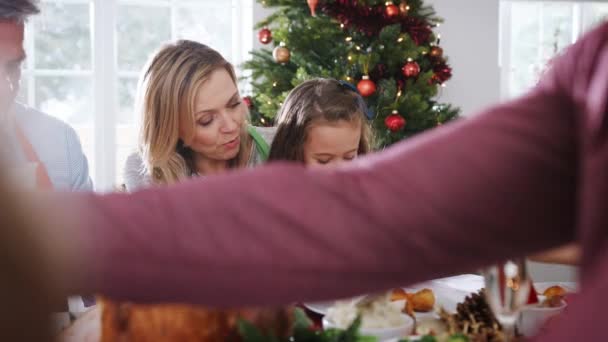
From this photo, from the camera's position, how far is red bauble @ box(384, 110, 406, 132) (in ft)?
9.68

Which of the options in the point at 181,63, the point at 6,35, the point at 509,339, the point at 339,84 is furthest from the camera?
the point at 339,84

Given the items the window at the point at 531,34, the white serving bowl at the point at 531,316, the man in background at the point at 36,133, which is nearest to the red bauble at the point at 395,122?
the man in background at the point at 36,133

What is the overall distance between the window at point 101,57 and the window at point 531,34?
86.4 inches

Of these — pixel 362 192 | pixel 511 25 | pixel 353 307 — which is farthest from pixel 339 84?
pixel 511 25

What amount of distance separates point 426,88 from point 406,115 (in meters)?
0.17

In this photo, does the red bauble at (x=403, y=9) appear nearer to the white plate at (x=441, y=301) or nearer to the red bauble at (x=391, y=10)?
the red bauble at (x=391, y=10)

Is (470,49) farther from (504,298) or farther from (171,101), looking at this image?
(504,298)

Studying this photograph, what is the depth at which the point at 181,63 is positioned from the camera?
214cm

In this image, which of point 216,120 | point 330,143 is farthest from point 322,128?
point 216,120

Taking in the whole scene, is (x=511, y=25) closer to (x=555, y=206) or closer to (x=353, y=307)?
(x=353, y=307)

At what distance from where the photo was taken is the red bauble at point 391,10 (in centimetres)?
308

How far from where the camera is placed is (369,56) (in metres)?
3.03

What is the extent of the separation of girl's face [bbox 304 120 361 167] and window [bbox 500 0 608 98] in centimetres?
326

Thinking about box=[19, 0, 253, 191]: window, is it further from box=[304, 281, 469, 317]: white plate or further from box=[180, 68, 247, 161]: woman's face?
box=[304, 281, 469, 317]: white plate
